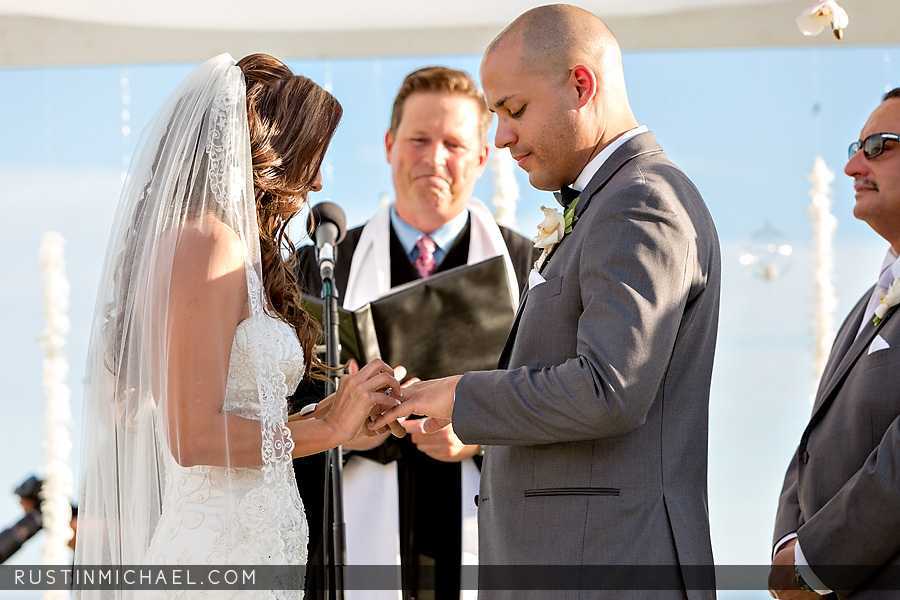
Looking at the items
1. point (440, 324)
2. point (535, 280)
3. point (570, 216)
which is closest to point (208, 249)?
point (535, 280)

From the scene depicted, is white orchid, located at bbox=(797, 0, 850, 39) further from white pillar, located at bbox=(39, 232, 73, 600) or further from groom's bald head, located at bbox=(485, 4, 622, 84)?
white pillar, located at bbox=(39, 232, 73, 600)

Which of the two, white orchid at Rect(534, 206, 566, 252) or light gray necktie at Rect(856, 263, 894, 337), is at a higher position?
white orchid at Rect(534, 206, 566, 252)

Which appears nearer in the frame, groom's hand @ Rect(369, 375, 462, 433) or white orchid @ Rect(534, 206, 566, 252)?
groom's hand @ Rect(369, 375, 462, 433)

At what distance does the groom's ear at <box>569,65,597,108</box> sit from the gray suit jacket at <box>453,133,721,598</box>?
0.20 meters

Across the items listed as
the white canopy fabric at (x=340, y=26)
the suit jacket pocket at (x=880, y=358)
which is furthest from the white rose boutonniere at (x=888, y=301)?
the white canopy fabric at (x=340, y=26)

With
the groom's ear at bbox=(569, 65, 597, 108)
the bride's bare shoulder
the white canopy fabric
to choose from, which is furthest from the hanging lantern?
the bride's bare shoulder

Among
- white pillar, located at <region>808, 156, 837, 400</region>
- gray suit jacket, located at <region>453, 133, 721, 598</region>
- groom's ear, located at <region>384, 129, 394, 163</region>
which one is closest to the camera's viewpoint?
gray suit jacket, located at <region>453, 133, 721, 598</region>

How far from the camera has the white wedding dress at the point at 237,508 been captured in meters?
2.51

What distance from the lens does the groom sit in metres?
2.35

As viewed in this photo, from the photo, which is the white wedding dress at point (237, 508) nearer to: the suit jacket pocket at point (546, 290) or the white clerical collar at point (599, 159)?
the suit jacket pocket at point (546, 290)

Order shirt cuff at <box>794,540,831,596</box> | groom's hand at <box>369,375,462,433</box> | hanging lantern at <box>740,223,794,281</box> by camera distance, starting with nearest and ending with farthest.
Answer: groom's hand at <box>369,375,462,433</box>
shirt cuff at <box>794,540,831,596</box>
hanging lantern at <box>740,223,794,281</box>

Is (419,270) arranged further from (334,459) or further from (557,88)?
(557,88)

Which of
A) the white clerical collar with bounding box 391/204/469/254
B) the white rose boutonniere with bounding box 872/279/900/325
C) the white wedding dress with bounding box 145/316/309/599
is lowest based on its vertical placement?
the white wedding dress with bounding box 145/316/309/599

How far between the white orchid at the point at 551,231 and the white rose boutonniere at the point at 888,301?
3.89 ft
